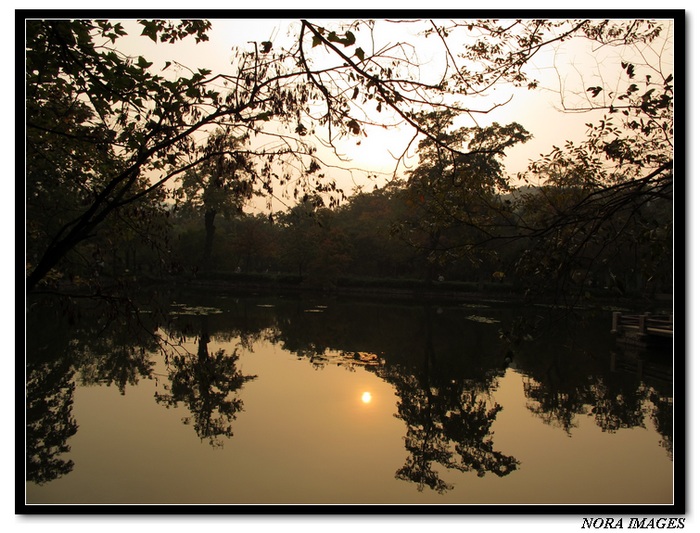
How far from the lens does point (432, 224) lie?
Result: 481 cm

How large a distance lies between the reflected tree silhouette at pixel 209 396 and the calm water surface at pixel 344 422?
4cm

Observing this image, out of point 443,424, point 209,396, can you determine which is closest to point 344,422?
point 443,424

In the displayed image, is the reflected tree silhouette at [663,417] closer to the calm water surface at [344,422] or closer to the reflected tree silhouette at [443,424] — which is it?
the calm water surface at [344,422]

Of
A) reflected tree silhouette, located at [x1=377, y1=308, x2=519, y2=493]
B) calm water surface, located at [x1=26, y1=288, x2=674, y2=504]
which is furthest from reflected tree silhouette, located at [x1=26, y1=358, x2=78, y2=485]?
reflected tree silhouette, located at [x1=377, y1=308, x2=519, y2=493]

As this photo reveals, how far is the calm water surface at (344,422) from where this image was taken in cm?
526

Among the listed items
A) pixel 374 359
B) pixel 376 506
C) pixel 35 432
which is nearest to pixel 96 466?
pixel 35 432

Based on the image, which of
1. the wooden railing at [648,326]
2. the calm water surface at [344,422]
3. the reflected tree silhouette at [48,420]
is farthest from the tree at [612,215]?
the wooden railing at [648,326]

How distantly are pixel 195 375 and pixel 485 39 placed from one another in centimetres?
781

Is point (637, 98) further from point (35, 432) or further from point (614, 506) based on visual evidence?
point (35, 432)

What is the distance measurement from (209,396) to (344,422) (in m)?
2.35

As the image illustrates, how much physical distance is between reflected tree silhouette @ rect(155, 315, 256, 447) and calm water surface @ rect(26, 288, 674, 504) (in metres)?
0.04

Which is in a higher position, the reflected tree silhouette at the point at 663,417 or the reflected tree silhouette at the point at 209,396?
the reflected tree silhouette at the point at 209,396

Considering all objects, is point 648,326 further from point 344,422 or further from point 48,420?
point 48,420

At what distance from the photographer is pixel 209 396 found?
845 centimetres
